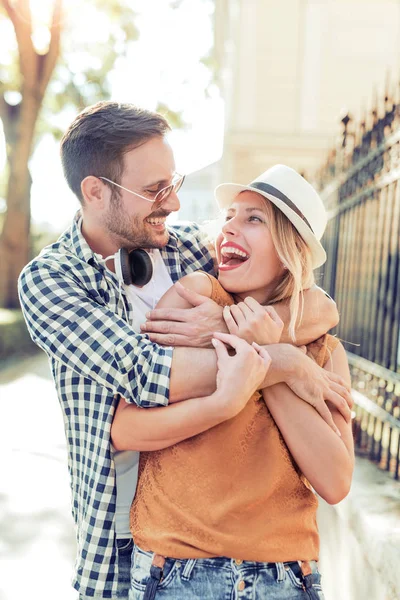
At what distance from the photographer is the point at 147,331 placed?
6.86ft

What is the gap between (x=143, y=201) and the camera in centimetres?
243

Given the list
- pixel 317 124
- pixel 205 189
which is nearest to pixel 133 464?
pixel 317 124

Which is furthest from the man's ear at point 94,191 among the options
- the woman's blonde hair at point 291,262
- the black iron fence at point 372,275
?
the black iron fence at point 372,275

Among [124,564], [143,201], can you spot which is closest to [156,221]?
[143,201]

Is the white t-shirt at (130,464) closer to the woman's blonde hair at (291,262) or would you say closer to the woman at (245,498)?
the woman at (245,498)

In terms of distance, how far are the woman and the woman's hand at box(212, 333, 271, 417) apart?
18 millimetres

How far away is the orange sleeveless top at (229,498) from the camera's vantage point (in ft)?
6.20

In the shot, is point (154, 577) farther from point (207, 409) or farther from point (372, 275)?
point (372, 275)

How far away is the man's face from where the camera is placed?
2.39 m

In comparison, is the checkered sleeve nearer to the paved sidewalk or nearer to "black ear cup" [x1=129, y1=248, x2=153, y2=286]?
"black ear cup" [x1=129, y1=248, x2=153, y2=286]

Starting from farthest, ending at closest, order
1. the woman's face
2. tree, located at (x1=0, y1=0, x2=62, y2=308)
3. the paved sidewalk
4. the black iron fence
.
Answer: tree, located at (x1=0, y1=0, x2=62, y2=308)
the black iron fence
the paved sidewalk
the woman's face

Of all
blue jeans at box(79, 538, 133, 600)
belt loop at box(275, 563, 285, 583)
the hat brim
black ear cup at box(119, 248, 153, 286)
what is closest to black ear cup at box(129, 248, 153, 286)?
black ear cup at box(119, 248, 153, 286)

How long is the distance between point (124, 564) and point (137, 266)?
0.97 m

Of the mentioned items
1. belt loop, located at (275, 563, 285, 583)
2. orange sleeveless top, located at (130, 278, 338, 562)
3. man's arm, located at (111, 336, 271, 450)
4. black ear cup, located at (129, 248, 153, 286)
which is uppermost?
black ear cup, located at (129, 248, 153, 286)
